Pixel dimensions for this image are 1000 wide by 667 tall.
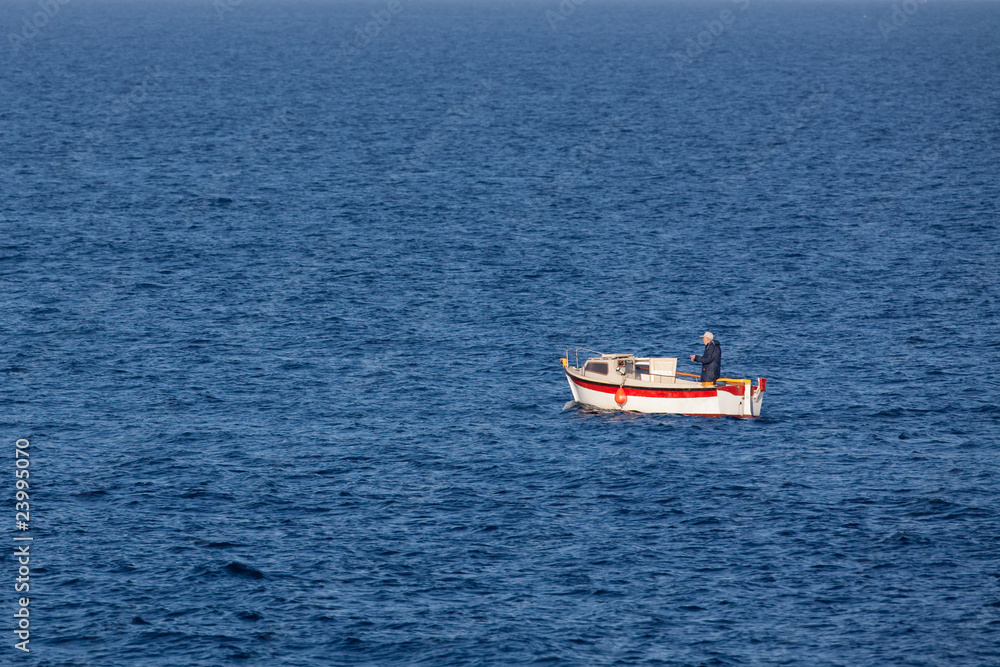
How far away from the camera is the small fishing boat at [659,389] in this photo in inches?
2339

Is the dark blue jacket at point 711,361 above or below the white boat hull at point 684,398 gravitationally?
above

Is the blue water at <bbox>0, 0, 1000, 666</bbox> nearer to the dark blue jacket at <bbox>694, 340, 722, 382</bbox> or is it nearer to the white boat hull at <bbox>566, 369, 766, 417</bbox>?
the white boat hull at <bbox>566, 369, 766, 417</bbox>

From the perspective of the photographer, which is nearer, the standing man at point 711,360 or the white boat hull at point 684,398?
the standing man at point 711,360

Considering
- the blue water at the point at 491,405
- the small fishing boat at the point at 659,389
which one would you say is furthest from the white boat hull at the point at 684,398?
the blue water at the point at 491,405

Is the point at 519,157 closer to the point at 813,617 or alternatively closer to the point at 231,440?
the point at 231,440

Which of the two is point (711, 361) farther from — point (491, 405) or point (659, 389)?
point (491, 405)

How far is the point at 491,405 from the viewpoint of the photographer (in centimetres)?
6269

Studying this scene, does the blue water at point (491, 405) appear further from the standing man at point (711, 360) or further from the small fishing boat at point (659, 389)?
the standing man at point (711, 360)

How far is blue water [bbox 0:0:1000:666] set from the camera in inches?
1668

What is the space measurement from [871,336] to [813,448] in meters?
18.2

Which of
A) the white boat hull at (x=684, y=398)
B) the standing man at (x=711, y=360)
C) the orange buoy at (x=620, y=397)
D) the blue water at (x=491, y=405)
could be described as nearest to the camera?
the blue water at (x=491, y=405)

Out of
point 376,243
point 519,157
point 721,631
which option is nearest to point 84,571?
point 721,631

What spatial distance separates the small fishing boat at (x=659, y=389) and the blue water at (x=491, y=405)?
1056 millimetres

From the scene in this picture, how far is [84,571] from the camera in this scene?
148 feet
